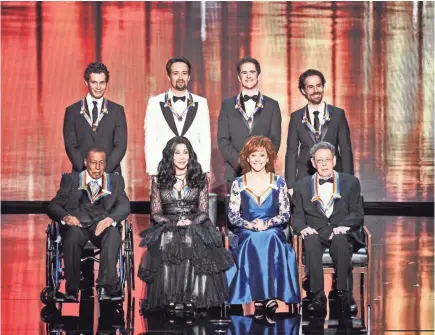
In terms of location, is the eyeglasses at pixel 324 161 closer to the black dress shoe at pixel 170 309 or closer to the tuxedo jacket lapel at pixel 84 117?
the black dress shoe at pixel 170 309

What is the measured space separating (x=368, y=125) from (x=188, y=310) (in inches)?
172

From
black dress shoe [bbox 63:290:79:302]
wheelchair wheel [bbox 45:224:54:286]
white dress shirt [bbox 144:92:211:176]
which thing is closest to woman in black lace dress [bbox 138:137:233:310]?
black dress shoe [bbox 63:290:79:302]

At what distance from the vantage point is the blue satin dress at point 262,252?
22.3 ft

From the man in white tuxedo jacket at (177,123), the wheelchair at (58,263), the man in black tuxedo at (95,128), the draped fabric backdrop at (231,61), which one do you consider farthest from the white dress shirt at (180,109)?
the draped fabric backdrop at (231,61)

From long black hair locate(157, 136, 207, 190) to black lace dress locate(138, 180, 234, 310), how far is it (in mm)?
233

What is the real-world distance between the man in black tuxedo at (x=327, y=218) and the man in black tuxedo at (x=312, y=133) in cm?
47

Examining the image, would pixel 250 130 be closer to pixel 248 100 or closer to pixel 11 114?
pixel 248 100

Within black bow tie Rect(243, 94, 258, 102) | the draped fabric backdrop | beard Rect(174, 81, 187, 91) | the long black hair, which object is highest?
the draped fabric backdrop

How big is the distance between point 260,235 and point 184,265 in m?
0.50

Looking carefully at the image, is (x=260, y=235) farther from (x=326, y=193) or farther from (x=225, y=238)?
(x=326, y=193)

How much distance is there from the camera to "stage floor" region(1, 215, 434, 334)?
6363 mm

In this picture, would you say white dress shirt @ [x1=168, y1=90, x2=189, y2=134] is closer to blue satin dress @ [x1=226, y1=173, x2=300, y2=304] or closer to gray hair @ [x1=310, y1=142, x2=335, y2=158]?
blue satin dress @ [x1=226, y1=173, x2=300, y2=304]

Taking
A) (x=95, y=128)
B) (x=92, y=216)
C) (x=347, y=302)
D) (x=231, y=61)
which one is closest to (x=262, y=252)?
(x=347, y=302)

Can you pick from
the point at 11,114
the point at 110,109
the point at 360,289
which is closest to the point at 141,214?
the point at 11,114
